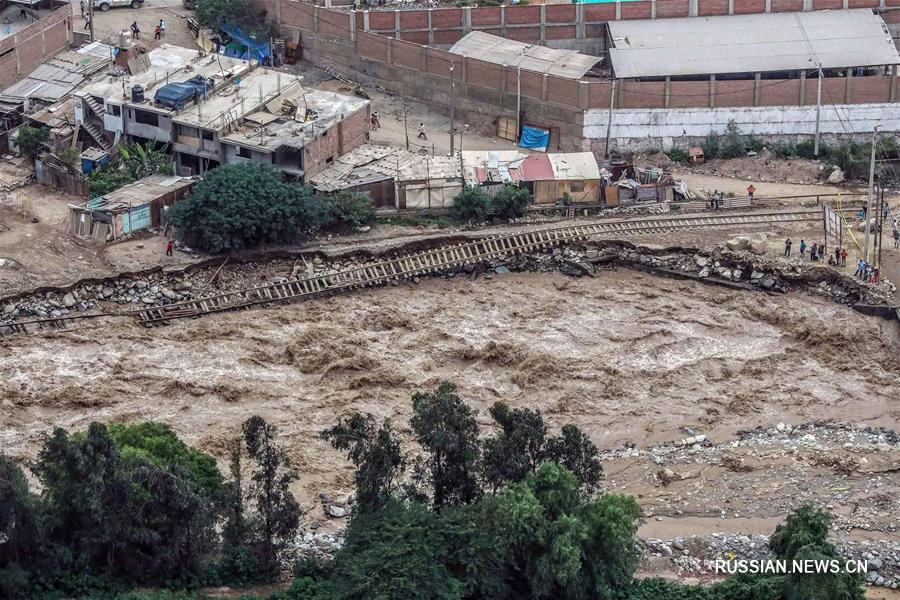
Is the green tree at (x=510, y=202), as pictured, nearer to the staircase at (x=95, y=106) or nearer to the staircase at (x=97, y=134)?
the staircase at (x=97, y=134)

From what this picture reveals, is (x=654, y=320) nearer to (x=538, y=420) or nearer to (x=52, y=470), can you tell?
(x=538, y=420)

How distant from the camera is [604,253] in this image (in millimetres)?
69562

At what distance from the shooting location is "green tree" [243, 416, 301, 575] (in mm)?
51125

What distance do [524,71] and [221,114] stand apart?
12.6m

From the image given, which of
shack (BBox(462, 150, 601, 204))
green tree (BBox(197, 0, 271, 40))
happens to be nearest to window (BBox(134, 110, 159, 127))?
green tree (BBox(197, 0, 271, 40))

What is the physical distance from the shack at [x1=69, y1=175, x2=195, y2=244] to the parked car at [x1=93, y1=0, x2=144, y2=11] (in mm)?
17283

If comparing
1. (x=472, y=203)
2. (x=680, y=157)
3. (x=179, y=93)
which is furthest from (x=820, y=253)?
(x=179, y=93)

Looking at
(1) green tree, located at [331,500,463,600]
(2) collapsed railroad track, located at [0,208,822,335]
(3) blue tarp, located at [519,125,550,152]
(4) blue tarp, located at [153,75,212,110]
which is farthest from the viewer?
(3) blue tarp, located at [519,125,550,152]

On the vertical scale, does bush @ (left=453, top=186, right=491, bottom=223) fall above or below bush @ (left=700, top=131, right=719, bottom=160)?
below

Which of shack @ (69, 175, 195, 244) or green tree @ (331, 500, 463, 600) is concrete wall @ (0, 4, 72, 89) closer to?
shack @ (69, 175, 195, 244)

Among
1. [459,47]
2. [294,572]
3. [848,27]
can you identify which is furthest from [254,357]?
[848,27]

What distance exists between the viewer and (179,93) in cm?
7256

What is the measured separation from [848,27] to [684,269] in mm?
17391

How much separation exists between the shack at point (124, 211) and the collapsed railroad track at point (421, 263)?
4651 millimetres
